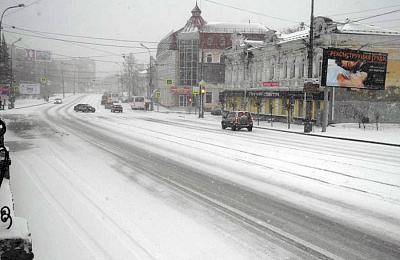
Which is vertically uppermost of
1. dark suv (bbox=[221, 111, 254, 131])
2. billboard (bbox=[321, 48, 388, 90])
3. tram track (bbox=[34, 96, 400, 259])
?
billboard (bbox=[321, 48, 388, 90])

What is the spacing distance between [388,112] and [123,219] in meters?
30.9

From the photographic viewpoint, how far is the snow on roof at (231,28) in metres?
65.5

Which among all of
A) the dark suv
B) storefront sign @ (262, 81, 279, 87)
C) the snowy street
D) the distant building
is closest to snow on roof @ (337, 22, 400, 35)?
storefront sign @ (262, 81, 279, 87)

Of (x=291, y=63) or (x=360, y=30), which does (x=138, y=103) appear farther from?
(x=360, y=30)

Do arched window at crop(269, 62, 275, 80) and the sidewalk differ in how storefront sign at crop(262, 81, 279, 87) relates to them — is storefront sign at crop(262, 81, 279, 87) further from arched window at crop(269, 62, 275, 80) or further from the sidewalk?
the sidewalk

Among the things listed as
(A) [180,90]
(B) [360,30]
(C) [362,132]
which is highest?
(B) [360,30]

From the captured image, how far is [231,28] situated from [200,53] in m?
8.12

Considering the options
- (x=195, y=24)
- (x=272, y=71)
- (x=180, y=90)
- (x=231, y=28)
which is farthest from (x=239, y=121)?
(x=195, y=24)

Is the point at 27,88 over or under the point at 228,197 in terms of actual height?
over

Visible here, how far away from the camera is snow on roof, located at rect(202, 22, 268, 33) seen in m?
65.5

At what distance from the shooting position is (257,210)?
691 cm

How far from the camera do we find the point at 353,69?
2633 centimetres

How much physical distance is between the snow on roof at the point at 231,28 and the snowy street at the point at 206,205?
56.1m

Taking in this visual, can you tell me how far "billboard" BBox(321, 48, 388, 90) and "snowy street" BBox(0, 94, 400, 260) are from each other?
13625mm
